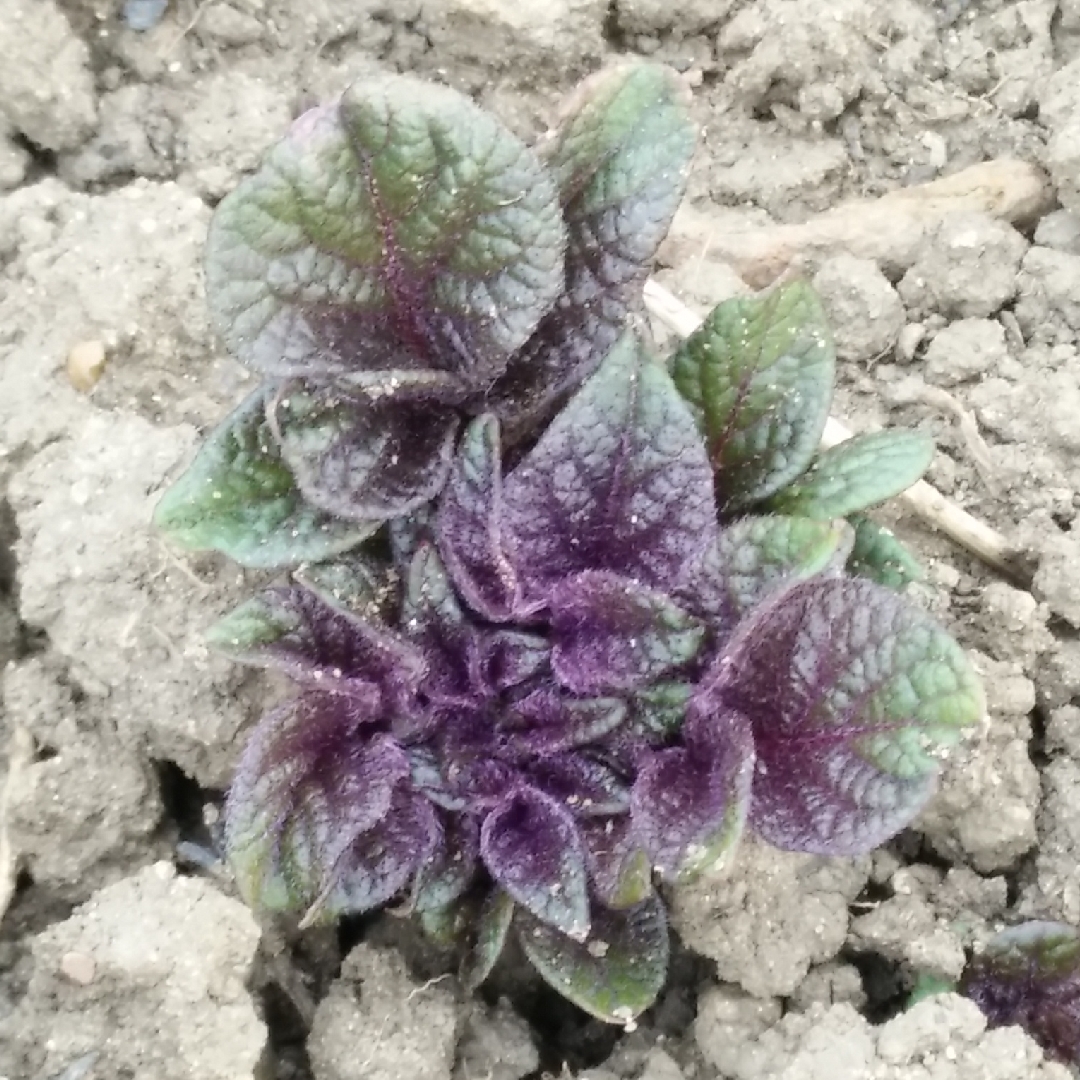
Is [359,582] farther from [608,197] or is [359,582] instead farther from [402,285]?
[608,197]

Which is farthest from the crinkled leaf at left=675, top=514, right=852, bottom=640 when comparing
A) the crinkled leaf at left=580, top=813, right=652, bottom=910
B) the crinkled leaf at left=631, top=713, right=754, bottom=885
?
the crinkled leaf at left=580, top=813, right=652, bottom=910

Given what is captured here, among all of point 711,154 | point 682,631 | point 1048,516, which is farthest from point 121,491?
point 1048,516

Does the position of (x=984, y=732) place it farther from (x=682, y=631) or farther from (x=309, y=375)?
(x=309, y=375)

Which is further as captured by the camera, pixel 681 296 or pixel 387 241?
pixel 681 296

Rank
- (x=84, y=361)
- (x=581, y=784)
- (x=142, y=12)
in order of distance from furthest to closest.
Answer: (x=142, y=12), (x=84, y=361), (x=581, y=784)

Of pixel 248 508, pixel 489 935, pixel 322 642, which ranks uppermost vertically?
pixel 248 508

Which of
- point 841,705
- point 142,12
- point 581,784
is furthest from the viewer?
point 142,12

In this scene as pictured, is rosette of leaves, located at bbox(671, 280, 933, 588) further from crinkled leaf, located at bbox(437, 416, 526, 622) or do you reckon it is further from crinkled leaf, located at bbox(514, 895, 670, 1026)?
crinkled leaf, located at bbox(514, 895, 670, 1026)

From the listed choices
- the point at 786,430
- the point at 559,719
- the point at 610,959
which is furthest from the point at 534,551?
the point at 610,959

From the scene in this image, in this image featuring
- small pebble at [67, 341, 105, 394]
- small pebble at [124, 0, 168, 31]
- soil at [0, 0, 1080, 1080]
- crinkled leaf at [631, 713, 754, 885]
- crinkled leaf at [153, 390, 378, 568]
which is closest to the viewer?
crinkled leaf at [631, 713, 754, 885]
